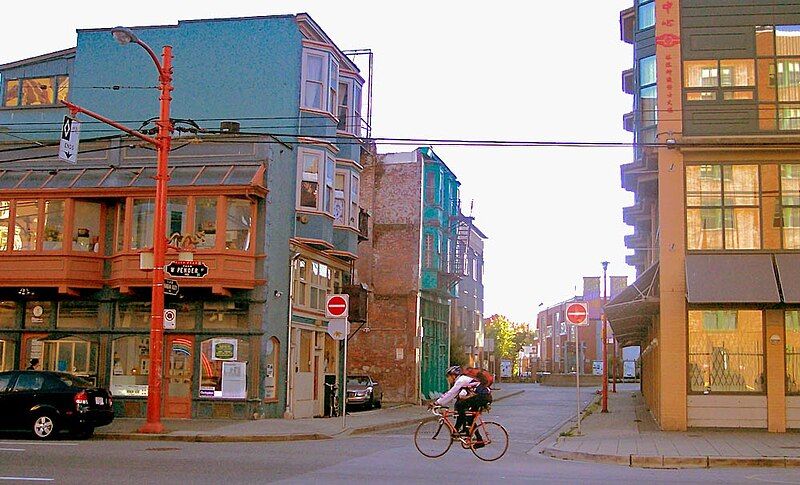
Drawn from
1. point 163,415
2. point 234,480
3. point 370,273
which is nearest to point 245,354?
point 163,415

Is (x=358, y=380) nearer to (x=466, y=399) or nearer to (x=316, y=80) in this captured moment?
(x=316, y=80)

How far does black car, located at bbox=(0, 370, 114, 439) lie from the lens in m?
20.0

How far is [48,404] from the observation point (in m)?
20.1

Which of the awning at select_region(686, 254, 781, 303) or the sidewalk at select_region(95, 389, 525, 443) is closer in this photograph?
the sidewalk at select_region(95, 389, 525, 443)

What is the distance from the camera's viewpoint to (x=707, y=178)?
2320 cm

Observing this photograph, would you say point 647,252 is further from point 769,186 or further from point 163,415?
point 163,415

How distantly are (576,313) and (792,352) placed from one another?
528 centimetres

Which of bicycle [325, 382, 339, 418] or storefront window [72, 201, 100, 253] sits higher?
storefront window [72, 201, 100, 253]

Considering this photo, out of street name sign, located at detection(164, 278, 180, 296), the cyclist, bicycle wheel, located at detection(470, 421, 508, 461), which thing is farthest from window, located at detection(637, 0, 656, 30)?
bicycle wheel, located at detection(470, 421, 508, 461)

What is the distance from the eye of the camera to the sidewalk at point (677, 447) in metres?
16.6

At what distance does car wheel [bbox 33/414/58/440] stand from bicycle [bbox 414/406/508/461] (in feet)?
27.4

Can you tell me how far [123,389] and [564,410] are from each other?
19.2 meters

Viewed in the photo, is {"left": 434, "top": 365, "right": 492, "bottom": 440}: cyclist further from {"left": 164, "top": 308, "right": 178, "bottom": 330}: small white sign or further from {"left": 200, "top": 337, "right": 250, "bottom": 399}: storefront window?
{"left": 200, "top": 337, "right": 250, "bottom": 399}: storefront window

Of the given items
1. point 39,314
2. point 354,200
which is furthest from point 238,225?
point 39,314
